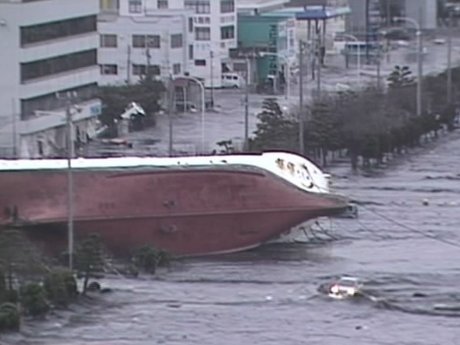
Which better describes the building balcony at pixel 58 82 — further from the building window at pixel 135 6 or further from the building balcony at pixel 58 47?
the building window at pixel 135 6

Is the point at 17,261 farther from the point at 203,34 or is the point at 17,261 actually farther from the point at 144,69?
the point at 203,34

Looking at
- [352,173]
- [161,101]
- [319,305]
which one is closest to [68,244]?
[319,305]

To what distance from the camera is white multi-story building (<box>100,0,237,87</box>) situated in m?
31.1

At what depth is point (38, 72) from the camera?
69.6ft

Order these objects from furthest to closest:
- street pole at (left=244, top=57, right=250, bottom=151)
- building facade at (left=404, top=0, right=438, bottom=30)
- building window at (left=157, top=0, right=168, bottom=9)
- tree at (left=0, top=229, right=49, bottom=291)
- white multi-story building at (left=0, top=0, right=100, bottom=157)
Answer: building facade at (left=404, top=0, right=438, bottom=30) → building window at (left=157, top=0, right=168, bottom=9) → white multi-story building at (left=0, top=0, right=100, bottom=157) → street pole at (left=244, top=57, right=250, bottom=151) → tree at (left=0, top=229, right=49, bottom=291)

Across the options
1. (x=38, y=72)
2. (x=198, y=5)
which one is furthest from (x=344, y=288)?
(x=198, y=5)

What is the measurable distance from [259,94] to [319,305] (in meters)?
18.7

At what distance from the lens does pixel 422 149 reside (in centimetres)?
2284

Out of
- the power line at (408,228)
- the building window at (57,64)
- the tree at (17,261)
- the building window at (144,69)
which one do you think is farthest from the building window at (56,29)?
the tree at (17,261)

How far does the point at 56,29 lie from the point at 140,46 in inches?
309

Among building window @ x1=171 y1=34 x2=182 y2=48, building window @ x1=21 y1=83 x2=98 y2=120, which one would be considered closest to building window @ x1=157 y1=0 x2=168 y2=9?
building window @ x1=171 y1=34 x2=182 y2=48

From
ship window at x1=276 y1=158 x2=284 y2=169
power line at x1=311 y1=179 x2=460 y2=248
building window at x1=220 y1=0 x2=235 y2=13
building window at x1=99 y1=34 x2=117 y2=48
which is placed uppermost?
building window at x1=220 y1=0 x2=235 y2=13

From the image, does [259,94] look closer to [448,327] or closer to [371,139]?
[371,139]

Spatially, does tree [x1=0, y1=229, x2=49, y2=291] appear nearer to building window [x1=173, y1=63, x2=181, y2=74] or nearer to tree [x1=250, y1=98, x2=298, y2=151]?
tree [x1=250, y1=98, x2=298, y2=151]
